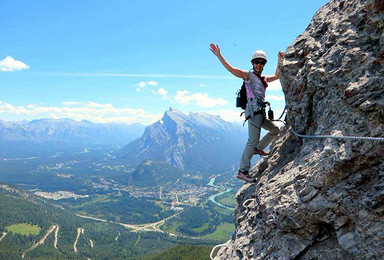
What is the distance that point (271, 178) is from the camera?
8.45 metres

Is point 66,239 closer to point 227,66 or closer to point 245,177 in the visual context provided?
point 245,177

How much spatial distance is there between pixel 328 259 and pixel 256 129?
15.0ft

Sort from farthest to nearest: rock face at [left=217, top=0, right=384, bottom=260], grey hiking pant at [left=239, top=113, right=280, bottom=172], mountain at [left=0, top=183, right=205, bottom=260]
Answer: mountain at [left=0, top=183, right=205, bottom=260], grey hiking pant at [left=239, top=113, right=280, bottom=172], rock face at [left=217, top=0, right=384, bottom=260]

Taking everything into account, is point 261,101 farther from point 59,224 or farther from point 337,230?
point 59,224

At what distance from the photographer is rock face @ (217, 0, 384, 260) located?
5391 mm

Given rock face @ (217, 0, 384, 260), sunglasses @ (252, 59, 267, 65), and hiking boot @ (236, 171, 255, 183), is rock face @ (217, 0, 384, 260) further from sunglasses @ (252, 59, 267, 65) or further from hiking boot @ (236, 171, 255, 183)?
hiking boot @ (236, 171, 255, 183)

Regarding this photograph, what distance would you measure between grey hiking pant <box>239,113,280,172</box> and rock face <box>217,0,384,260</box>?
1204 millimetres

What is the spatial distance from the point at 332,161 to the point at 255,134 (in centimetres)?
357

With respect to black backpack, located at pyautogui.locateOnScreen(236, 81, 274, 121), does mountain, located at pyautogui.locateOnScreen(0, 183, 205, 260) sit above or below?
below

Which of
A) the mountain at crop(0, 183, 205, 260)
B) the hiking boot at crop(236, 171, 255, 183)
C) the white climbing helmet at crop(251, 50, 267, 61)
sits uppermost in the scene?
the white climbing helmet at crop(251, 50, 267, 61)

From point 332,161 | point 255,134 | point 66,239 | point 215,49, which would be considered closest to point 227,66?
point 215,49

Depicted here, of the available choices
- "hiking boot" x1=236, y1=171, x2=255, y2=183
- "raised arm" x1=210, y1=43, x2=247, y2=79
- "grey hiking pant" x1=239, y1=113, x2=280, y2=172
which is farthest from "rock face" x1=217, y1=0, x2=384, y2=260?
"raised arm" x1=210, y1=43, x2=247, y2=79

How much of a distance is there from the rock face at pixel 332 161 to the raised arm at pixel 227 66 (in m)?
1.68

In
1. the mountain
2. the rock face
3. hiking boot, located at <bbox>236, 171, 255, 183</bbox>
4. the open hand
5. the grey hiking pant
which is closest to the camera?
the rock face
